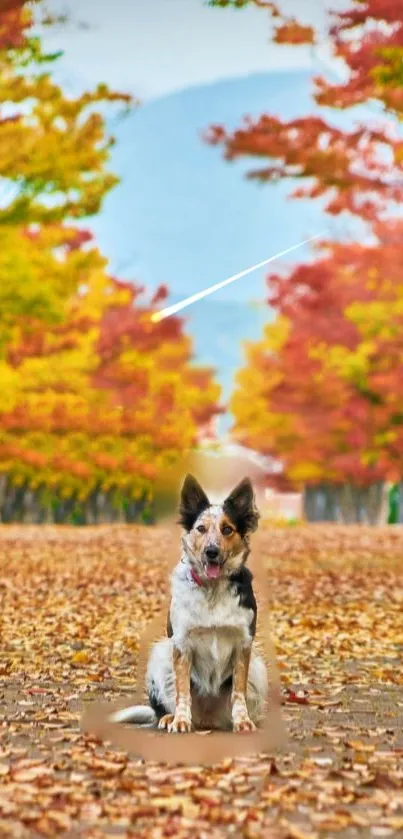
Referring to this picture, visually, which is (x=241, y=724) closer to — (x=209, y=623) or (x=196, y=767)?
(x=209, y=623)

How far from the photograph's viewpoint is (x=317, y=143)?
18.6m

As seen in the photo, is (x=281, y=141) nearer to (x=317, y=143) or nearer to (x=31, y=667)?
(x=317, y=143)

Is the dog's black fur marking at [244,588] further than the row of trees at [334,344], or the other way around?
the row of trees at [334,344]

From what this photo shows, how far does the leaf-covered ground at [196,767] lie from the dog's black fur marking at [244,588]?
658 millimetres

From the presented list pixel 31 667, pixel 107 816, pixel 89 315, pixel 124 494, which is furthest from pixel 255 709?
pixel 124 494

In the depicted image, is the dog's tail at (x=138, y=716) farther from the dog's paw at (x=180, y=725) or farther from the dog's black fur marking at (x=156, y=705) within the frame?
the dog's paw at (x=180, y=725)

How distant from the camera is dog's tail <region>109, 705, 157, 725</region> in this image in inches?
283

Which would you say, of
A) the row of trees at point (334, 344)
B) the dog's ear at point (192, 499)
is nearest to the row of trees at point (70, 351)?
the row of trees at point (334, 344)

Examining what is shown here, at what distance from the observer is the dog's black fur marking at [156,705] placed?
7164 mm

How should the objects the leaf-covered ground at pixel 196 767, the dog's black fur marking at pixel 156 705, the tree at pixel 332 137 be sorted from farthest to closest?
1. the tree at pixel 332 137
2. the dog's black fur marking at pixel 156 705
3. the leaf-covered ground at pixel 196 767

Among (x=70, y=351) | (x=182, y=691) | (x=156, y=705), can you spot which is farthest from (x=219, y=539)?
(x=70, y=351)

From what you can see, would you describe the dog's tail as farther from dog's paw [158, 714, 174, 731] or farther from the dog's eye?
the dog's eye

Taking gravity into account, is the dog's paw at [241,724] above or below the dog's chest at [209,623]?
below

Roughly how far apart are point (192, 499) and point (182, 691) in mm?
941
